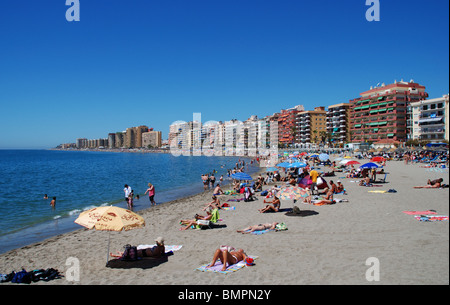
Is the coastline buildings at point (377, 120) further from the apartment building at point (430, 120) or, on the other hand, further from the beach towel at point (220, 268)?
the beach towel at point (220, 268)

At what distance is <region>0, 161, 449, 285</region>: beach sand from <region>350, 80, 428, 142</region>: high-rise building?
79.9 metres

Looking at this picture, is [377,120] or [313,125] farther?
[313,125]

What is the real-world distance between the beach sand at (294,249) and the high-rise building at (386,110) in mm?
79869

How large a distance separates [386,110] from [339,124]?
23.9 meters

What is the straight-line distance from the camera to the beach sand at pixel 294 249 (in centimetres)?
607

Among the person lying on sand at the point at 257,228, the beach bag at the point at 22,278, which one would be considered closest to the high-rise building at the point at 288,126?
the person lying on sand at the point at 257,228

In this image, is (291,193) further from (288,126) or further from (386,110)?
(288,126)

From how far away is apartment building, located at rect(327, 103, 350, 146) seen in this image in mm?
107625

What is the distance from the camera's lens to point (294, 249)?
8273 mm

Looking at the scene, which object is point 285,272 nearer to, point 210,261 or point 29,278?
point 210,261

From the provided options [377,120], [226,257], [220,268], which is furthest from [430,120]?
[220,268]
